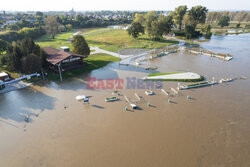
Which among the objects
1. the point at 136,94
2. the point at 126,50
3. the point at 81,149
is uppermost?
the point at 126,50

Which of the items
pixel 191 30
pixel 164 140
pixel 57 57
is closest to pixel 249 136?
pixel 164 140

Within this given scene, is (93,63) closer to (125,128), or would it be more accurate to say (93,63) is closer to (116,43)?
(116,43)

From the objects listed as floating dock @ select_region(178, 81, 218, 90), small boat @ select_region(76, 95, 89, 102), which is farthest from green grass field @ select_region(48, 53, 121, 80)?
floating dock @ select_region(178, 81, 218, 90)

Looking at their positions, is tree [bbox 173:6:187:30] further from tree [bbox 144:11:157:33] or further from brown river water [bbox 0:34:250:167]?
brown river water [bbox 0:34:250:167]

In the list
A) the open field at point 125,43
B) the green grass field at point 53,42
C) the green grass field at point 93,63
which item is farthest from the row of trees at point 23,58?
the open field at point 125,43

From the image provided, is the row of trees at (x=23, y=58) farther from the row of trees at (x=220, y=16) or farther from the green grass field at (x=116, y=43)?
the row of trees at (x=220, y=16)

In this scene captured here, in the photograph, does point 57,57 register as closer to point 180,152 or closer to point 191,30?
point 180,152
